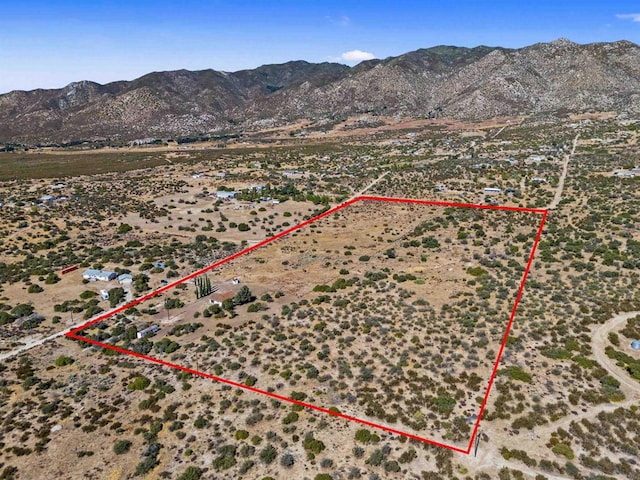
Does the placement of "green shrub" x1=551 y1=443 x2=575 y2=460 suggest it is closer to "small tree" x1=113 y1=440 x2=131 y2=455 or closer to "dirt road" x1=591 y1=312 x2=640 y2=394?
"dirt road" x1=591 y1=312 x2=640 y2=394

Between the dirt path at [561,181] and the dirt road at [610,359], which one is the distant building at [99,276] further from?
the dirt path at [561,181]

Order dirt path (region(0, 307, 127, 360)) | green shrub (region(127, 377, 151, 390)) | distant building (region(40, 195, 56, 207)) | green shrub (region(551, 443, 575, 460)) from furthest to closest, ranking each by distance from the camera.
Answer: distant building (region(40, 195, 56, 207)) < dirt path (region(0, 307, 127, 360)) < green shrub (region(127, 377, 151, 390)) < green shrub (region(551, 443, 575, 460))

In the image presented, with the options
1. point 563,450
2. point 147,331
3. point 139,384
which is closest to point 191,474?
point 139,384

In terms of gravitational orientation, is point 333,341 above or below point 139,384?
below

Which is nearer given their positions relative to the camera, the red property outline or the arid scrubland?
the arid scrubland

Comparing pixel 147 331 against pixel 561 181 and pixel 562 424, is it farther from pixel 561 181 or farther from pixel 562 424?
pixel 561 181

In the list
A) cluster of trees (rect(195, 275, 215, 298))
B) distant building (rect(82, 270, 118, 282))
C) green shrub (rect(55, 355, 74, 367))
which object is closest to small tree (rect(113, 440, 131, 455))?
green shrub (rect(55, 355, 74, 367))

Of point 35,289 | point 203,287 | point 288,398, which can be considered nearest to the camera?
point 288,398

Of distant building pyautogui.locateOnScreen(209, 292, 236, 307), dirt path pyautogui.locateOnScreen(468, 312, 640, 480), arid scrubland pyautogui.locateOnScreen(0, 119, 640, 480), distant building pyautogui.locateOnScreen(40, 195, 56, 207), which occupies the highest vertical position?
distant building pyautogui.locateOnScreen(40, 195, 56, 207)

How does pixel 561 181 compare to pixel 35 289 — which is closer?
pixel 35 289
